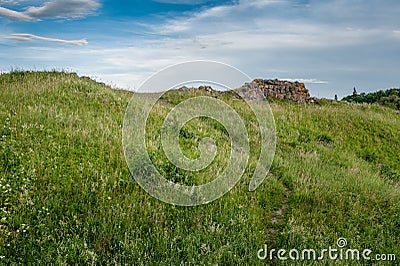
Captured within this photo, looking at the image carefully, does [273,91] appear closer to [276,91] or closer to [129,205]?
[276,91]

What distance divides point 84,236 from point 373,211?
8.35 meters

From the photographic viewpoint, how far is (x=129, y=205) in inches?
335

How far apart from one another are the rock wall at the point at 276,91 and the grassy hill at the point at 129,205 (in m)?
13.1

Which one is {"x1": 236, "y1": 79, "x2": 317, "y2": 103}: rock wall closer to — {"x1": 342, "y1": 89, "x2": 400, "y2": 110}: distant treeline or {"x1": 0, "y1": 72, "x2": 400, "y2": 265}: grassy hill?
{"x1": 0, "y1": 72, "x2": 400, "y2": 265}: grassy hill

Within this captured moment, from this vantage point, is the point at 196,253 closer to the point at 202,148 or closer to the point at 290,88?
the point at 202,148

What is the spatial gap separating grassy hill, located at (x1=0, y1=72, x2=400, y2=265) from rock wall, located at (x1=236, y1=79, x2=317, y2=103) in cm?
1314

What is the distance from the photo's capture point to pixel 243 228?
27.6 feet

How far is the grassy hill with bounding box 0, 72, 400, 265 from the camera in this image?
7.34 meters

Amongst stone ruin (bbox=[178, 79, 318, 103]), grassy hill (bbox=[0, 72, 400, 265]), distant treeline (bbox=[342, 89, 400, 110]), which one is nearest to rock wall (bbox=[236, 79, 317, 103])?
stone ruin (bbox=[178, 79, 318, 103])

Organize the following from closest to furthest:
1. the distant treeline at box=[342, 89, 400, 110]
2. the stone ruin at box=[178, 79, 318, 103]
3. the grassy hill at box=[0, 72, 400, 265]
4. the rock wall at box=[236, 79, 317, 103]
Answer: the grassy hill at box=[0, 72, 400, 265] < the stone ruin at box=[178, 79, 318, 103] < the rock wall at box=[236, 79, 317, 103] < the distant treeline at box=[342, 89, 400, 110]

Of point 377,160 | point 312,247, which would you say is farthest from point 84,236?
point 377,160

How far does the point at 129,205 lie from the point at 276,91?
2266 cm

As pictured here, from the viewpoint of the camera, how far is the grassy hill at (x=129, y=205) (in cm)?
734

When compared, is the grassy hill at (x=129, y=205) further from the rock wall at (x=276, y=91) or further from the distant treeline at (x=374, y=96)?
→ the distant treeline at (x=374, y=96)
